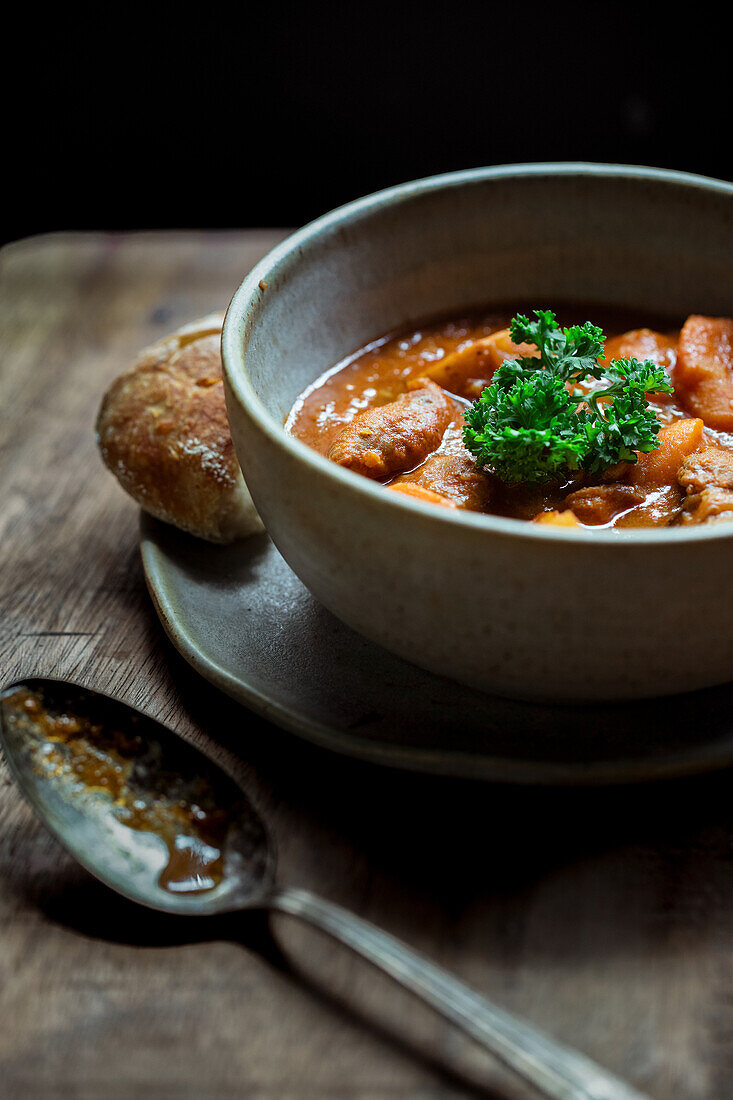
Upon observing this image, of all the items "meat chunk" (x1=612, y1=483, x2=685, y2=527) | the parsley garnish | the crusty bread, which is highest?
the parsley garnish

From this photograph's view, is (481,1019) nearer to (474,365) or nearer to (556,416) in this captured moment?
(556,416)

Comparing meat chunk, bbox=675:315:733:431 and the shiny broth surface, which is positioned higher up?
meat chunk, bbox=675:315:733:431

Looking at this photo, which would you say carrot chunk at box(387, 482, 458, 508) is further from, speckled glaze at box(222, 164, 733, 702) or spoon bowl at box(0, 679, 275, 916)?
spoon bowl at box(0, 679, 275, 916)

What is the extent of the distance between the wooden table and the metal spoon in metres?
0.06

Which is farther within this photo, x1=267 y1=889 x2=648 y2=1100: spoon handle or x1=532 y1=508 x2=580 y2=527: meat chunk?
x1=532 y1=508 x2=580 y2=527: meat chunk

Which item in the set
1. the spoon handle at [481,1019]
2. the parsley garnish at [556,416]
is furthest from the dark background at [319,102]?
the spoon handle at [481,1019]

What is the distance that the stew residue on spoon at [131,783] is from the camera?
1637mm

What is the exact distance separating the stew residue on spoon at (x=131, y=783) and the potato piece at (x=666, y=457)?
36.9 inches

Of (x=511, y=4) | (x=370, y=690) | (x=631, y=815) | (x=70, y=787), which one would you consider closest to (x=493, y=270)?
(x=370, y=690)

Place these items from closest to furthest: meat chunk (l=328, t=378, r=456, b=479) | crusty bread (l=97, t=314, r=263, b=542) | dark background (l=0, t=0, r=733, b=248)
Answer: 1. meat chunk (l=328, t=378, r=456, b=479)
2. crusty bread (l=97, t=314, r=263, b=542)
3. dark background (l=0, t=0, r=733, b=248)

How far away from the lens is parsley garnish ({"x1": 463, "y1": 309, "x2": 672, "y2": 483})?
1879 millimetres

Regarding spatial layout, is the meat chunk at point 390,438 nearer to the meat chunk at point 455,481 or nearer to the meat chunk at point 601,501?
the meat chunk at point 455,481

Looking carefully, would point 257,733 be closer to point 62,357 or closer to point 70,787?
point 70,787

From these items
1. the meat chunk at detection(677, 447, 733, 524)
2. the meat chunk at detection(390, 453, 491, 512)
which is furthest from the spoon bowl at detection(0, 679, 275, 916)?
the meat chunk at detection(677, 447, 733, 524)
